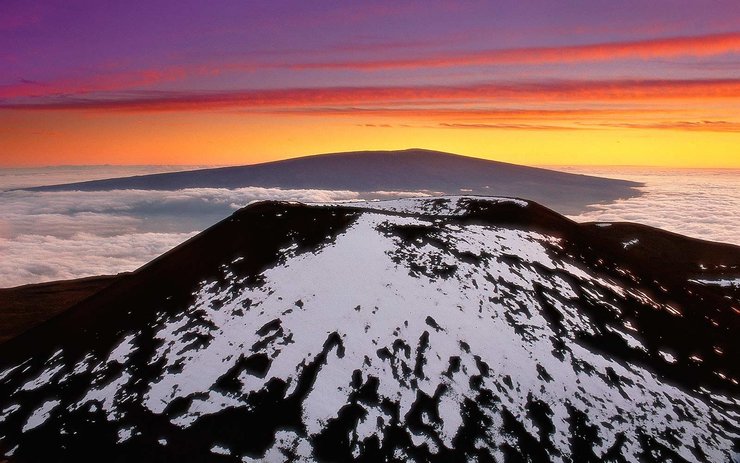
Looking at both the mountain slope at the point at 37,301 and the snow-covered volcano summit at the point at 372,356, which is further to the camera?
the mountain slope at the point at 37,301

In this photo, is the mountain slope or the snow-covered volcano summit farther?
the mountain slope

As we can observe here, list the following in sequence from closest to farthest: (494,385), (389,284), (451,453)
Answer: (451,453) < (494,385) < (389,284)

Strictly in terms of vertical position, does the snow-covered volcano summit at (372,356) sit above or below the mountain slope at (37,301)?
above

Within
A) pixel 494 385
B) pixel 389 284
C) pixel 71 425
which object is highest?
pixel 389 284

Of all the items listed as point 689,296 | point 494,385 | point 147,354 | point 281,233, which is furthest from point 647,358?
point 147,354

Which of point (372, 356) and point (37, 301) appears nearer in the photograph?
point (372, 356)

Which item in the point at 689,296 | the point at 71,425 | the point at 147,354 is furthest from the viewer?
the point at 689,296

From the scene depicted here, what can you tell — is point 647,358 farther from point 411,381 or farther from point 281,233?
point 281,233

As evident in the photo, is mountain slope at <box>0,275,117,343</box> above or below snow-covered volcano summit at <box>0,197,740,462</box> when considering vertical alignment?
below
